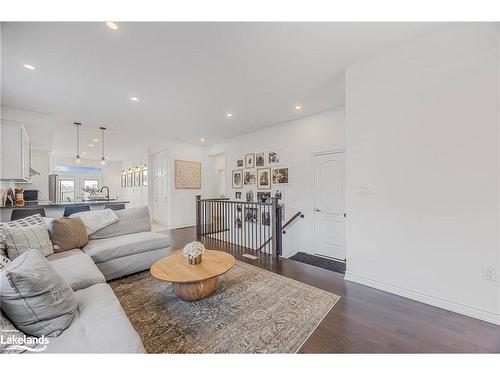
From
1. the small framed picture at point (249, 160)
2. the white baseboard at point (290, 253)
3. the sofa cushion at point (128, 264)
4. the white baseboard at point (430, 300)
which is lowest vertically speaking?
the white baseboard at point (290, 253)

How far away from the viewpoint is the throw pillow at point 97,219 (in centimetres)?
294

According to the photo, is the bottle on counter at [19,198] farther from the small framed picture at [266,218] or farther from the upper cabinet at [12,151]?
the small framed picture at [266,218]

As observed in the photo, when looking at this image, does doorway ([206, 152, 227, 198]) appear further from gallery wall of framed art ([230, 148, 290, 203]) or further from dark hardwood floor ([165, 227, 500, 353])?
dark hardwood floor ([165, 227, 500, 353])

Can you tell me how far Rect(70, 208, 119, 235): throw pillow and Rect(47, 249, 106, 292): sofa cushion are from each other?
0.63m

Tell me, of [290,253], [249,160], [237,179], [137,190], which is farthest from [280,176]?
[137,190]

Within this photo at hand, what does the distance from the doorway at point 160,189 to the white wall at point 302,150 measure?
340 cm

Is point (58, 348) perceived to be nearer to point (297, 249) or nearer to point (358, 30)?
point (358, 30)

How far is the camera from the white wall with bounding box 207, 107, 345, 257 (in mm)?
4105

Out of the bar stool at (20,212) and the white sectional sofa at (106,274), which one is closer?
the white sectional sofa at (106,274)

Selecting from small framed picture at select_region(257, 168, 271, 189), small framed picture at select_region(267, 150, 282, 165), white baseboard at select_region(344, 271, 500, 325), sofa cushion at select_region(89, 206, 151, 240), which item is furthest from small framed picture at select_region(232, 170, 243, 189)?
white baseboard at select_region(344, 271, 500, 325)

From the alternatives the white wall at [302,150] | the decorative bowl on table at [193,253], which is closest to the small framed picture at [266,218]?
the white wall at [302,150]

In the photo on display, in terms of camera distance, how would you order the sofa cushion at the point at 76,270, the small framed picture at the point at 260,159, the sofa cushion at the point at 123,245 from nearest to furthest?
the sofa cushion at the point at 76,270
the sofa cushion at the point at 123,245
the small framed picture at the point at 260,159

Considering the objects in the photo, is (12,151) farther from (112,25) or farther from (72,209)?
(112,25)
